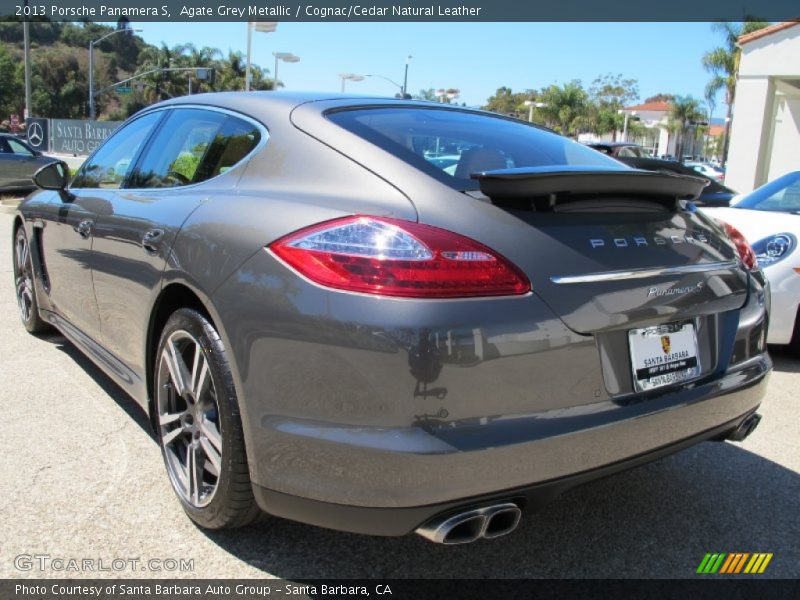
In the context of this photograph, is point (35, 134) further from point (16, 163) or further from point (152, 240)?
point (152, 240)

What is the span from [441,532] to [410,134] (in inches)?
52.6

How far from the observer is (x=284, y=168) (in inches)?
94.7

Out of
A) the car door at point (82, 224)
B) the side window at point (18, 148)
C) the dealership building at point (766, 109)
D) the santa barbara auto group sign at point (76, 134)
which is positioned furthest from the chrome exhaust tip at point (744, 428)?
the santa barbara auto group sign at point (76, 134)

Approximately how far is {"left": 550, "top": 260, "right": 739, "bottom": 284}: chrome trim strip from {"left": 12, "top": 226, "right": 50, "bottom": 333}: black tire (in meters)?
3.85

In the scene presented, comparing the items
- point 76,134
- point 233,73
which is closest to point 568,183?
point 76,134

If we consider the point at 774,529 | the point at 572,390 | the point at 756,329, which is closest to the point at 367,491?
the point at 572,390

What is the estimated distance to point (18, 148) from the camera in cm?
1741

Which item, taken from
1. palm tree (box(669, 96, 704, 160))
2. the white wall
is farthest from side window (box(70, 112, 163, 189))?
palm tree (box(669, 96, 704, 160))

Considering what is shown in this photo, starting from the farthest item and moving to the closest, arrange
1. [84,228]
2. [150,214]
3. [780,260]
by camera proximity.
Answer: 1. [780,260]
2. [84,228]
3. [150,214]

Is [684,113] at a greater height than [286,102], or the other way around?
[684,113]

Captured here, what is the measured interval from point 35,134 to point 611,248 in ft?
73.9

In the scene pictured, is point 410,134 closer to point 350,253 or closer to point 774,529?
point 350,253

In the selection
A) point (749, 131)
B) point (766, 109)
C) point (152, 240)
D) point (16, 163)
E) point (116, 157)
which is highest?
point (766, 109)
